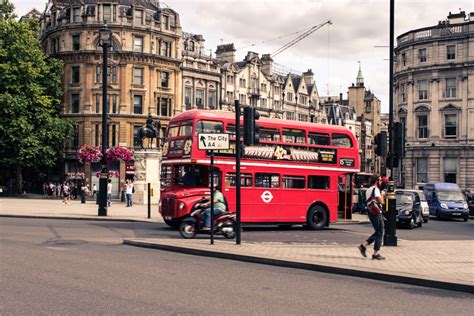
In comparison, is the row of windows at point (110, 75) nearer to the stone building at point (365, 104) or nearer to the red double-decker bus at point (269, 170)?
the red double-decker bus at point (269, 170)

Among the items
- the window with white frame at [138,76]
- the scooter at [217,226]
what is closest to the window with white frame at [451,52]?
the window with white frame at [138,76]

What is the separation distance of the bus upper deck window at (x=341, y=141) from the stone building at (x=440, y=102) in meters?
39.0

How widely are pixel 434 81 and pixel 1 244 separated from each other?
5724cm

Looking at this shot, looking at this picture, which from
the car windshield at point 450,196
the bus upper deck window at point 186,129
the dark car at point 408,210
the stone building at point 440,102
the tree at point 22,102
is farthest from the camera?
the stone building at point 440,102

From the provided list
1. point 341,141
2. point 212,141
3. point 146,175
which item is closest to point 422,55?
point 146,175

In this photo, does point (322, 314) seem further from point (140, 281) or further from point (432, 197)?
point (432, 197)

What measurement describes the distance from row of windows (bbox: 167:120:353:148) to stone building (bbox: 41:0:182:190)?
40.7m

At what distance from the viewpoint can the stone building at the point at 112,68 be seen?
62719 mm

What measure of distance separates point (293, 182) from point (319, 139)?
2.18 meters

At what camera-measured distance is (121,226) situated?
22.9 metres

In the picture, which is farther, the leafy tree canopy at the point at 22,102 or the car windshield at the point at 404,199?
the leafy tree canopy at the point at 22,102

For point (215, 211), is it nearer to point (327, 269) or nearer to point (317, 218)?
point (327, 269)

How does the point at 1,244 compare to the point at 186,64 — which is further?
the point at 186,64

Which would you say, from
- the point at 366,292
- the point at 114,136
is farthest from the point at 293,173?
the point at 114,136
